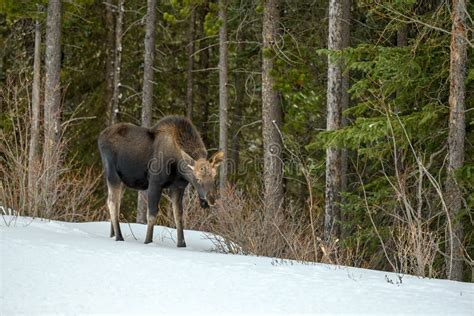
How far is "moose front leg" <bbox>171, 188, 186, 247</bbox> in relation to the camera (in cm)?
1161

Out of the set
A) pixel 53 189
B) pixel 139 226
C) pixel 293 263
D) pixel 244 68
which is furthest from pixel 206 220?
pixel 244 68

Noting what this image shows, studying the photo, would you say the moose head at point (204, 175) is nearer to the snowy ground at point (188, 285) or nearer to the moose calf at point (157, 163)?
the moose calf at point (157, 163)

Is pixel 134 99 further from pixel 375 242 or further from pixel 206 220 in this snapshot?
pixel 375 242

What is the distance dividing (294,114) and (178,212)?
31.4 ft

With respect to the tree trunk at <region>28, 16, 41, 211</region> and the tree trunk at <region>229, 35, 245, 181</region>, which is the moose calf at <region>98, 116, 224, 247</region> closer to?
the tree trunk at <region>28, 16, 41, 211</region>

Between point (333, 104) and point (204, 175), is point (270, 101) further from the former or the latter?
point (204, 175)

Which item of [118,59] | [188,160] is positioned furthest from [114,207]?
[118,59]

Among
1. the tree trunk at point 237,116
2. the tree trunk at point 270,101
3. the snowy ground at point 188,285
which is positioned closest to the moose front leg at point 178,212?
the snowy ground at point 188,285

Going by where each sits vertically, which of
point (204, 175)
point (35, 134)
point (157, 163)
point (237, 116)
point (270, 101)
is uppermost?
point (237, 116)

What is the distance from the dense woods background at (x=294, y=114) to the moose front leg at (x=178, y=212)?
677 mm

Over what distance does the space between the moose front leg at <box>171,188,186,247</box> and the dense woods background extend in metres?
0.68

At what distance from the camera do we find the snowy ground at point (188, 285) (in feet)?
21.9

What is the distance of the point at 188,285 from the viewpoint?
754cm

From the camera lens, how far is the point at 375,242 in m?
14.8
